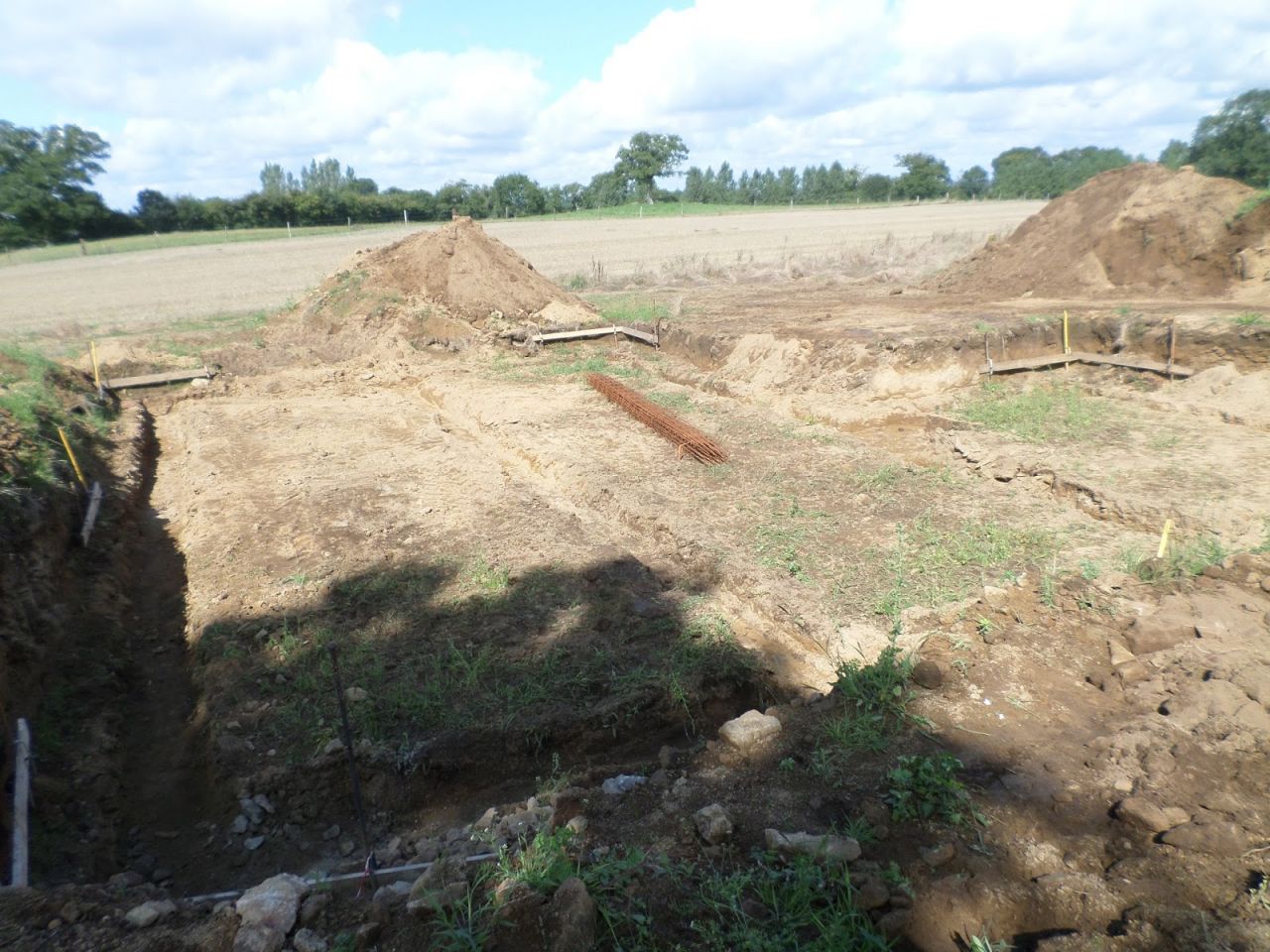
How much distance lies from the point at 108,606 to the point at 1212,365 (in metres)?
14.0

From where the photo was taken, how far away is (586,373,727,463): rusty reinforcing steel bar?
29.6 feet

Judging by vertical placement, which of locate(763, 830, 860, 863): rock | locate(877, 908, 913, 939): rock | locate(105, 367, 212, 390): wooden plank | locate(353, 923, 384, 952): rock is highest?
locate(105, 367, 212, 390): wooden plank

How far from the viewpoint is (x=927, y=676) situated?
4270 mm

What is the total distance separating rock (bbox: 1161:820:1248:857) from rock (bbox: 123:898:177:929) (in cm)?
399

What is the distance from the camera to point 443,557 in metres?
6.77

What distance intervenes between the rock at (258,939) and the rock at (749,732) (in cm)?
221

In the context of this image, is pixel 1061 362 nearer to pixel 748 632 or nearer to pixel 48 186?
pixel 748 632

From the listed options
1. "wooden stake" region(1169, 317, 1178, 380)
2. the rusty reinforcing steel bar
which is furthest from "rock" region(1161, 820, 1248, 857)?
"wooden stake" region(1169, 317, 1178, 380)

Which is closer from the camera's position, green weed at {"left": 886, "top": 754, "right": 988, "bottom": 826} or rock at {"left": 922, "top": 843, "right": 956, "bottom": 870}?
rock at {"left": 922, "top": 843, "right": 956, "bottom": 870}

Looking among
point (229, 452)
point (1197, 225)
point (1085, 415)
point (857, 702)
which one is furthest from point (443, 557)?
point (1197, 225)

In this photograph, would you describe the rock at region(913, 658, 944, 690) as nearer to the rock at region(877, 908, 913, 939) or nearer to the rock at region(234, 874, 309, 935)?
the rock at region(877, 908, 913, 939)

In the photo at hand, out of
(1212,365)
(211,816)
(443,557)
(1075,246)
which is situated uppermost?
A: (1075,246)

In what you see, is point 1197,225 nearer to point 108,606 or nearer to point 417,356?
point 417,356

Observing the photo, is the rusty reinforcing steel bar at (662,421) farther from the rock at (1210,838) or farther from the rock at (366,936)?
the rock at (366,936)
